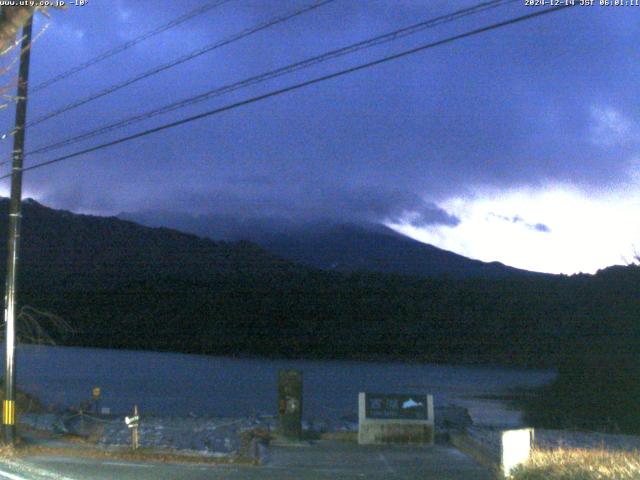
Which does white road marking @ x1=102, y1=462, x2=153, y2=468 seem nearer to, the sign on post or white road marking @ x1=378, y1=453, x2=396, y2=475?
white road marking @ x1=378, y1=453, x2=396, y2=475

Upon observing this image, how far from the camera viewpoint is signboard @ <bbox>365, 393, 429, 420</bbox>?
2109 cm

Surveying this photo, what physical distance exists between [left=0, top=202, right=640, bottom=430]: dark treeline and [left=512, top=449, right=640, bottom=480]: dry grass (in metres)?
29.9

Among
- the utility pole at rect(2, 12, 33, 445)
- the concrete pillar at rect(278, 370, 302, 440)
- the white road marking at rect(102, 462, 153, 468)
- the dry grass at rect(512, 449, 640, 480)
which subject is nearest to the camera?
the dry grass at rect(512, 449, 640, 480)

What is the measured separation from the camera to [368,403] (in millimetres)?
21281

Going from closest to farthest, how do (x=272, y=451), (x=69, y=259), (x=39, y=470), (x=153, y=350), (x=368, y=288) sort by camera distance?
(x=39, y=470)
(x=272, y=451)
(x=153, y=350)
(x=69, y=259)
(x=368, y=288)

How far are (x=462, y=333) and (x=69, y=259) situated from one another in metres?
26.7

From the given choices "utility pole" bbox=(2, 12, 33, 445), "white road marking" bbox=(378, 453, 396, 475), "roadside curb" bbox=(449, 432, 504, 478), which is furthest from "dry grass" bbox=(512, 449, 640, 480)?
"utility pole" bbox=(2, 12, 33, 445)

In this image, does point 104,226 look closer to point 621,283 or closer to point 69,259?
point 69,259

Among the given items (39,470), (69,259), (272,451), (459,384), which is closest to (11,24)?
(39,470)

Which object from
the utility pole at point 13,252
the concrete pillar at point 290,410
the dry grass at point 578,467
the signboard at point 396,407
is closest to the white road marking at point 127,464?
the utility pole at point 13,252

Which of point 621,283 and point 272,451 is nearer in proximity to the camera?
point 272,451

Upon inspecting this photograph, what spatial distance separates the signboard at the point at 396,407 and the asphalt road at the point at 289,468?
5.98ft

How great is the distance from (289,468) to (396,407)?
5244mm

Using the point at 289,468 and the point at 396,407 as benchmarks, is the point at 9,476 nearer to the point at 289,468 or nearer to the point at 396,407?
the point at 289,468
